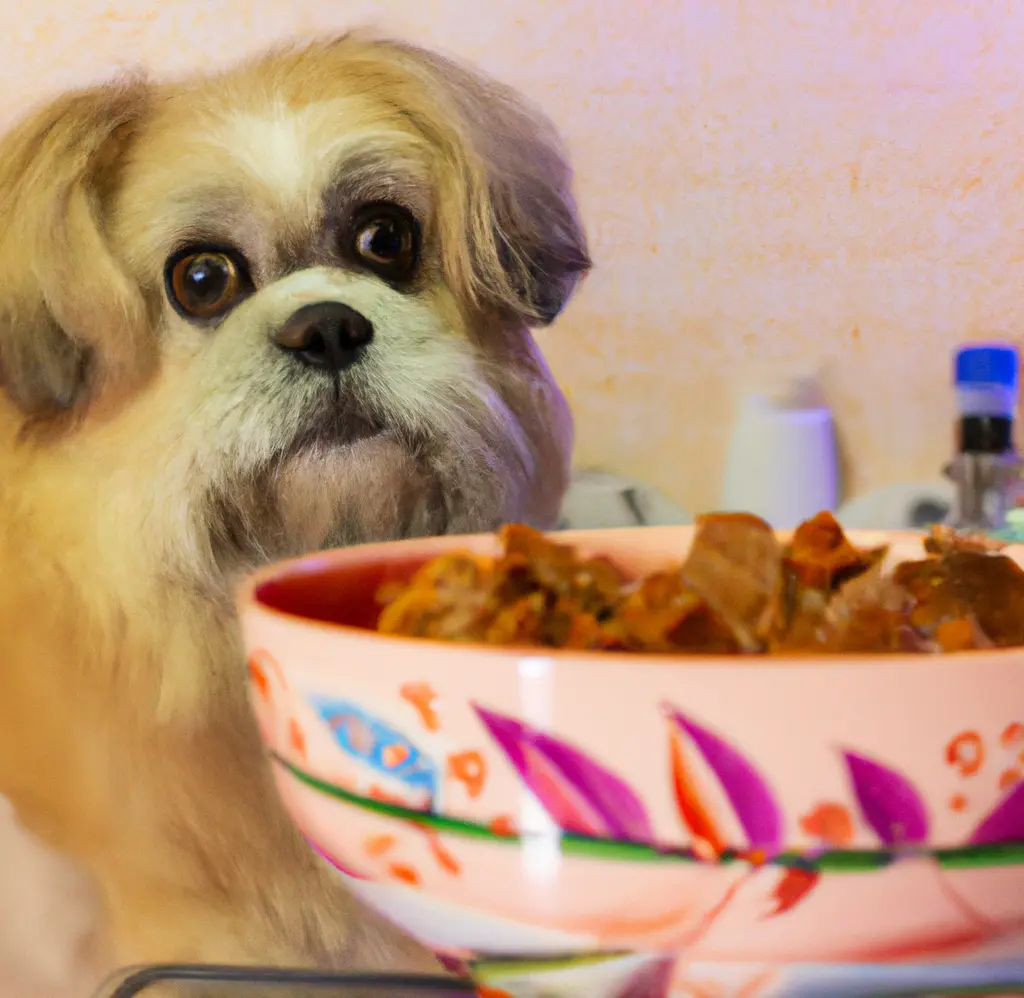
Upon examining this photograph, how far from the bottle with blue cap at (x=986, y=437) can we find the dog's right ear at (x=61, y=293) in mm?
544

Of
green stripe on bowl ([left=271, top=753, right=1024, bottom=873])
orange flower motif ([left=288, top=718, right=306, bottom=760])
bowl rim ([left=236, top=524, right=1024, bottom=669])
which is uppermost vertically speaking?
bowl rim ([left=236, top=524, right=1024, bottom=669])

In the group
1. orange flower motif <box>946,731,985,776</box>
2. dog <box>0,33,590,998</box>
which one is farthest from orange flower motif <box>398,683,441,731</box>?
dog <box>0,33,590,998</box>

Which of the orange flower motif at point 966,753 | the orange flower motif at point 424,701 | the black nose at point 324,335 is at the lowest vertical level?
the orange flower motif at point 966,753

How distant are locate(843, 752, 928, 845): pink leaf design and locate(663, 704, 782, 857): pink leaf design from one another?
0.06ft

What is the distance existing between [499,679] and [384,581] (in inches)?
6.6

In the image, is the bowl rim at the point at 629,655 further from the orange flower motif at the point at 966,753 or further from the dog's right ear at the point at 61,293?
the dog's right ear at the point at 61,293

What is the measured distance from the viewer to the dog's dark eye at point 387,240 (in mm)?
576

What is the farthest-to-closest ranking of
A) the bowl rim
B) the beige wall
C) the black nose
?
the beige wall, the black nose, the bowl rim

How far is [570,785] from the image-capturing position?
0.23 m

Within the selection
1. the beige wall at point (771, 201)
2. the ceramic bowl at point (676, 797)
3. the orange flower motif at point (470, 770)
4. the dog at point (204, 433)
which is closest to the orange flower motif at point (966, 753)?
the ceramic bowl at point (676, 797)

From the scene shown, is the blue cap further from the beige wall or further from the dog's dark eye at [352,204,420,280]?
the dog's dark eye at [352,204,420,280]

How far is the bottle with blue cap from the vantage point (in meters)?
0.72

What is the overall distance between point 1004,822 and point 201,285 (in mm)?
463

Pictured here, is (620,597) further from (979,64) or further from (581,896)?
(979,64)
